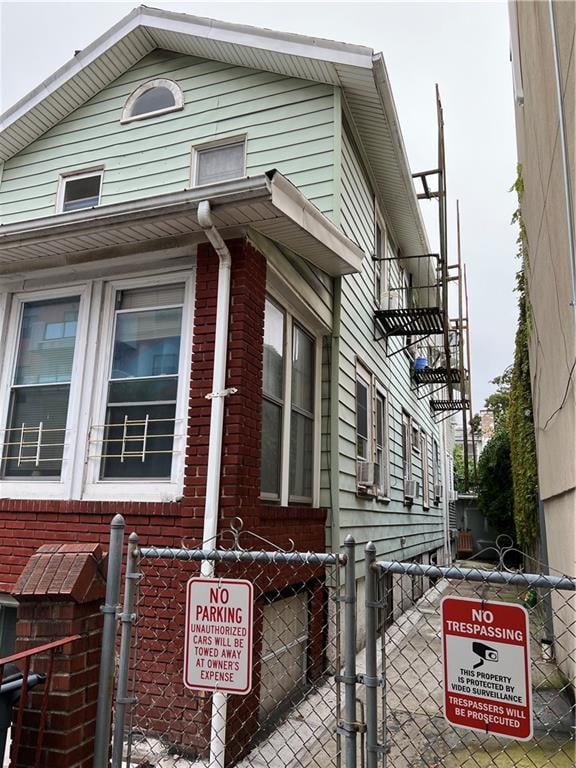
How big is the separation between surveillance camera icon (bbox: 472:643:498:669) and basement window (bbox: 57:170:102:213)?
7.86m

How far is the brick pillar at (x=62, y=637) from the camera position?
2365 millimetres

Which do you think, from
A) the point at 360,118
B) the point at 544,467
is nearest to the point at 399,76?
the point at 360,118

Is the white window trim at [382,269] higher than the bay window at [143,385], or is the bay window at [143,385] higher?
the white window trim at [382,269]

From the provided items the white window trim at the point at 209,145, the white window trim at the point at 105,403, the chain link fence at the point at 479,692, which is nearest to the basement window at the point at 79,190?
the white window trim at the point at 209,145

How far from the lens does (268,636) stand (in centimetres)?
496

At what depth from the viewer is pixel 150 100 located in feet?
26.7

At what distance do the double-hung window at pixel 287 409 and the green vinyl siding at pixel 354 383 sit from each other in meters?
0.50

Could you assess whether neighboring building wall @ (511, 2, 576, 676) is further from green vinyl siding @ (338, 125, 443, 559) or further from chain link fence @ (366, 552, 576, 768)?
green vinyl siding @ (338, 125, 443, 559)

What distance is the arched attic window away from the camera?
26.1 feet

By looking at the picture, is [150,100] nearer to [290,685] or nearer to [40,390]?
[40,390]

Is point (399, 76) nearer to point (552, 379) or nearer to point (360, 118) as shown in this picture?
point (360, 118)

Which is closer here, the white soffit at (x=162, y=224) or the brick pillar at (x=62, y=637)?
the brick pillar at (x=62, y=637)

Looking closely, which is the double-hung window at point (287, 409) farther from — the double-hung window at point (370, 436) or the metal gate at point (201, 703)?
the double-hung window at point (370, 436)

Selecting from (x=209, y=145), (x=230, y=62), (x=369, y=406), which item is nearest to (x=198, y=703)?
(x=369, y=406)
